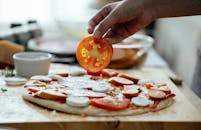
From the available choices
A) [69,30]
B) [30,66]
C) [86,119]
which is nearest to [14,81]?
[30,66]

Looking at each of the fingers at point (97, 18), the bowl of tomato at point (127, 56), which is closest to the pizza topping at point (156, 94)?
the fingers at point (97, 18)

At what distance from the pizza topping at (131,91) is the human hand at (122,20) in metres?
0.15

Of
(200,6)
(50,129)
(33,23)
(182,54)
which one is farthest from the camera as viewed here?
(182,54)

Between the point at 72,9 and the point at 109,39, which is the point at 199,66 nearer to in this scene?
the point at 109,39

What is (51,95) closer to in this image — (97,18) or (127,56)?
(97,18)

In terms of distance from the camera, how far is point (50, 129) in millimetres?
724

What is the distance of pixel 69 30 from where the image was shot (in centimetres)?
180

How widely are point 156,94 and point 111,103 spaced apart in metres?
0.12

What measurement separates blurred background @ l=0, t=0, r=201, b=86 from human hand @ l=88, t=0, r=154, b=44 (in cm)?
35

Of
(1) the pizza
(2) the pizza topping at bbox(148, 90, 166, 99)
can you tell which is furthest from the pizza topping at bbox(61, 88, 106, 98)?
(2) the pizza topping at bbox(148, 90, 166, 99)

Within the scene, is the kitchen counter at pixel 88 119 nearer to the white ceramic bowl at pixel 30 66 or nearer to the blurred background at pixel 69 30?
the white ceramic bowl at pixel 30 66

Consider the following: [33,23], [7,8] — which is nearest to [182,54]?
[33,23]

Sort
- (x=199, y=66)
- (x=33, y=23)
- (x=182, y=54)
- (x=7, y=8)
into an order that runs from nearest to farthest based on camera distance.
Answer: (x=199, y=66)
(x=33, y=23)
(x=182, y=54)
(x=7, y=8)

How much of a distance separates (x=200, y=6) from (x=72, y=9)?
1522mm
